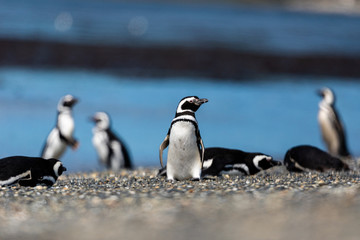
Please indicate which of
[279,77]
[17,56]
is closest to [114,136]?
[279,77]

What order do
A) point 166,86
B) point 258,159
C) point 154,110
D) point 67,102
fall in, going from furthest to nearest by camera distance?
1. point 166,86
2. point 154,110
3. point 67,102
4. point 258,159

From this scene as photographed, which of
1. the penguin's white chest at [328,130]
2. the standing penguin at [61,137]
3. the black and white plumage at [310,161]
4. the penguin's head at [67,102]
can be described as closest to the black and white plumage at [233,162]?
the black and white plumage at [310,161]

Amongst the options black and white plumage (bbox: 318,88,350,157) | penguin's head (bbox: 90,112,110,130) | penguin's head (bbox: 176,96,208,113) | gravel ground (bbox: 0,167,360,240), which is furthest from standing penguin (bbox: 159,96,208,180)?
black and white plumage (bbox: 318,88,350,157)

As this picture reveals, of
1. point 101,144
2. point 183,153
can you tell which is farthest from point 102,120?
Result: point 183,153

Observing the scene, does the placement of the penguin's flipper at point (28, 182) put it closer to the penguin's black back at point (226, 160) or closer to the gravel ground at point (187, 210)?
the gravel ground at point (187, 210)

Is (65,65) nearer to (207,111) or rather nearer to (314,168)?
(207,111)

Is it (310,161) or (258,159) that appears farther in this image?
(310,161)

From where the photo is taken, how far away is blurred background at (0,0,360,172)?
11086 millimetres

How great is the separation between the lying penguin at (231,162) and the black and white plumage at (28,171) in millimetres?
1201

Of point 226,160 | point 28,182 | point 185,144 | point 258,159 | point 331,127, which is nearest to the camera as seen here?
point 28,182

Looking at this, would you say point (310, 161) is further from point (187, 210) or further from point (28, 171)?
point (187, 210)

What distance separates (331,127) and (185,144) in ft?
18.3

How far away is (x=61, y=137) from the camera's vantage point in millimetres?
9914

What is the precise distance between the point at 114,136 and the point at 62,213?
6017mm
